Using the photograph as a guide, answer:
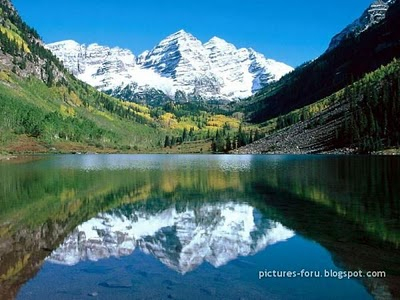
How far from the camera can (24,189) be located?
5791cm

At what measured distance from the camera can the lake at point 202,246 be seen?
19562 millimetres

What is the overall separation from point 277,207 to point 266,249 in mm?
15097

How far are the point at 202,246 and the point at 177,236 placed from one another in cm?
348

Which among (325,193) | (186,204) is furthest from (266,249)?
(325,193)

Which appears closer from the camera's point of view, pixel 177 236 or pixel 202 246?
pixel 202 246

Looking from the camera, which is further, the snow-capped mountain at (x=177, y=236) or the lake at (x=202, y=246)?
the snow-capped mountain at (x=177, y=236)

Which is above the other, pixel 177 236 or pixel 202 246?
pixel 177 236

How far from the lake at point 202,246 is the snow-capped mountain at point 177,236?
7 cm

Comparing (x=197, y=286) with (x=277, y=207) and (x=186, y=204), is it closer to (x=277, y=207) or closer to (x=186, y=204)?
(x=277, y=207)

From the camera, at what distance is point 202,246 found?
27.3m

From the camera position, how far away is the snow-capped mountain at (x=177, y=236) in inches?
997

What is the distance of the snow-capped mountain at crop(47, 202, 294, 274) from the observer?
25.3m

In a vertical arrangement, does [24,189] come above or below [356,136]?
below

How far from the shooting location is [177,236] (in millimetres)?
30375
